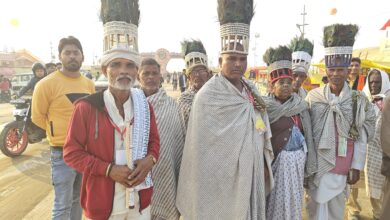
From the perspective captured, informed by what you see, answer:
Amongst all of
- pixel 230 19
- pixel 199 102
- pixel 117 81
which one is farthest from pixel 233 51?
pixel 117 81

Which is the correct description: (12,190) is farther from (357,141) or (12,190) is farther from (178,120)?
(357,141)

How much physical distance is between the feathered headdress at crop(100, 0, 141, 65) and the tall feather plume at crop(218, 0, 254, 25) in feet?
2.76

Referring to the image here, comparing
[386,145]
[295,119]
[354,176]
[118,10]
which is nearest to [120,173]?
[118,10]

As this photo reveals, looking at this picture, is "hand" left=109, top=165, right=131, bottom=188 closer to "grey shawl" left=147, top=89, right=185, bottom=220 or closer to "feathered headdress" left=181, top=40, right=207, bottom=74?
"grey shawl" left=147, top=89, right=185, bottom=220

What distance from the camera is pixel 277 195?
2678mm

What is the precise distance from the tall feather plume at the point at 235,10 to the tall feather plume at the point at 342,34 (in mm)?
1067

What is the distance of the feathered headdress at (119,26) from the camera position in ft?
7.30

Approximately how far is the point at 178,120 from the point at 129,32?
1035 mm

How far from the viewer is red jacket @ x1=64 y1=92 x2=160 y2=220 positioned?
1.94 metres

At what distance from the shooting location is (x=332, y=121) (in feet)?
9.41

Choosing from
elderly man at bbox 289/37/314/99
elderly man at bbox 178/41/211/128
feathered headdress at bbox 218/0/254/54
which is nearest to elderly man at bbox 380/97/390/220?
feathered headdress at bbox 218/0/254/54

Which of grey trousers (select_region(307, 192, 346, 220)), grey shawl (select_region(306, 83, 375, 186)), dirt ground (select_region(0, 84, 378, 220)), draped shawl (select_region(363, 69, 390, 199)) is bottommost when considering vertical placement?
dirt ground (select_region(0, 84, 378, 220))

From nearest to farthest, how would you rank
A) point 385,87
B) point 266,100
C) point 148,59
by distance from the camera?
point 266,100 → point 148,59 → point 385,87

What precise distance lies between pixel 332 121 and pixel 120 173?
83.9 inches
